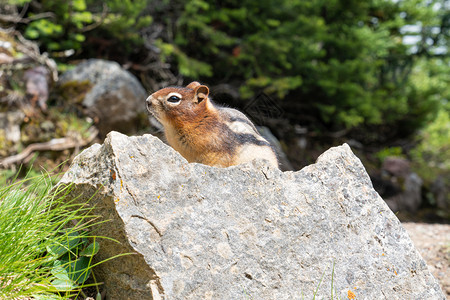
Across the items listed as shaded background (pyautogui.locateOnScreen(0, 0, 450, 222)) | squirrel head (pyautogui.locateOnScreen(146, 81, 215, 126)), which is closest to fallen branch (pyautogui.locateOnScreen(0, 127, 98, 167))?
shaded background (pyautogui.locateOnScreen(0, 0, 450, 222))

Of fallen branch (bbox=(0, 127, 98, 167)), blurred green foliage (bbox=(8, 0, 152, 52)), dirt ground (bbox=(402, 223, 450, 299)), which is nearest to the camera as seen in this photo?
dirt ground (bbox=(402, 223, 450, 299))

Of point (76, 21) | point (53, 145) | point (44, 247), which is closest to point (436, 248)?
point (44, 247)

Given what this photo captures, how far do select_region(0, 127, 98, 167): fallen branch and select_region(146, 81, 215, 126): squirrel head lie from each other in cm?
431

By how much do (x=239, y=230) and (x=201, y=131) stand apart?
115 centimetres

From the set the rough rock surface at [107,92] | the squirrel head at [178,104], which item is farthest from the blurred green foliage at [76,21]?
the squirrel head at [178,104]

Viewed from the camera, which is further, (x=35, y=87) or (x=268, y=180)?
(x=35, y=87)

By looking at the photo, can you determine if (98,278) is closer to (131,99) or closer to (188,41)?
(131,99)

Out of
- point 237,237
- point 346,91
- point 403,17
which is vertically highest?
point 403,17

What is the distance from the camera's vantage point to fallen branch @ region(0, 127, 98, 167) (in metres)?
6.95

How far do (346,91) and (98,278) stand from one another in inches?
343

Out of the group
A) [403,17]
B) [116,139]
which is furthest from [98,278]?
[403,17]

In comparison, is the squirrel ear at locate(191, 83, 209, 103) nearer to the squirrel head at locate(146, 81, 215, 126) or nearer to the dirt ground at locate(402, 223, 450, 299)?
the squirrel head at locate(146, 81, 215, 126)

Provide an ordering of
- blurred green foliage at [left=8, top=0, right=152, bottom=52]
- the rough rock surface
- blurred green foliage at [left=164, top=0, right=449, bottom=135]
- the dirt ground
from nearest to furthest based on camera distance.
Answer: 1. the dirt ground
2. blurred green foliage at [left=8, top=0, right=152, bottom=52]
3. the rough rock surface
4. blurred green foliage at [left=164, top=0, right=449, bottom=135]

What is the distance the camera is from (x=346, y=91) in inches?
402
